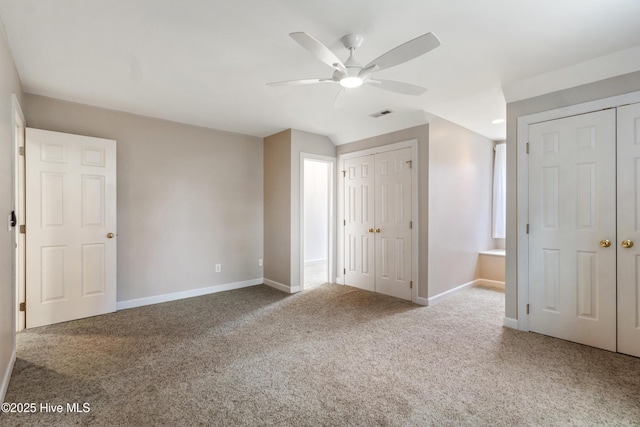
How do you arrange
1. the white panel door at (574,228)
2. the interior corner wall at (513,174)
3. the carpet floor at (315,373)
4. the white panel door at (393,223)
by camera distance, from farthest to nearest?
1. the white panel door at (393,223)
2. the interior corner wall at (513,174)
3. the white panel door at (574,228)
4. the carpet floor at (315,373)

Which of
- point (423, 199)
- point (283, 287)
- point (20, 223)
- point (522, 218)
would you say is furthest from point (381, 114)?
point (20, 223)

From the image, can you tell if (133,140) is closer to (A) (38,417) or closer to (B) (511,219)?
(A) (38,417)

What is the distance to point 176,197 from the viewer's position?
4188mm

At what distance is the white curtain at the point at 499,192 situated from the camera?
5164 millimetres


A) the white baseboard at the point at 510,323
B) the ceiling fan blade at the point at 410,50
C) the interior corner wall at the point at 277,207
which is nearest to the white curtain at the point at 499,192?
the white baseboard at the point at 510,323

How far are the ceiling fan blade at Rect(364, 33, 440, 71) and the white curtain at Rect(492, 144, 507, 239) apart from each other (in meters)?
4.13

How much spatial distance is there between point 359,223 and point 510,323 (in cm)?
236

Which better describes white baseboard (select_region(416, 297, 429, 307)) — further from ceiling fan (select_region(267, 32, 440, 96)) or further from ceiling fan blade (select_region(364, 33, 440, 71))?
ceiling fan blade (select_region(364, 33, 440, 71))

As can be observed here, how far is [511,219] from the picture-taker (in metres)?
3.14

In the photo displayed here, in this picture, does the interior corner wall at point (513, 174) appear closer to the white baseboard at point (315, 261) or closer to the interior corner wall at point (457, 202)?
the interior corner wall at point (457, 202)

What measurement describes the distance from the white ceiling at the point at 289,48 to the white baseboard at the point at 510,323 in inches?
91.1

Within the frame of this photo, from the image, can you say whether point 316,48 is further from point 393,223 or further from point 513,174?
point 393,223

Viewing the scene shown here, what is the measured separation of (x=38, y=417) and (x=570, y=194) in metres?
4.38

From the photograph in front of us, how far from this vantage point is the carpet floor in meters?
1.81
